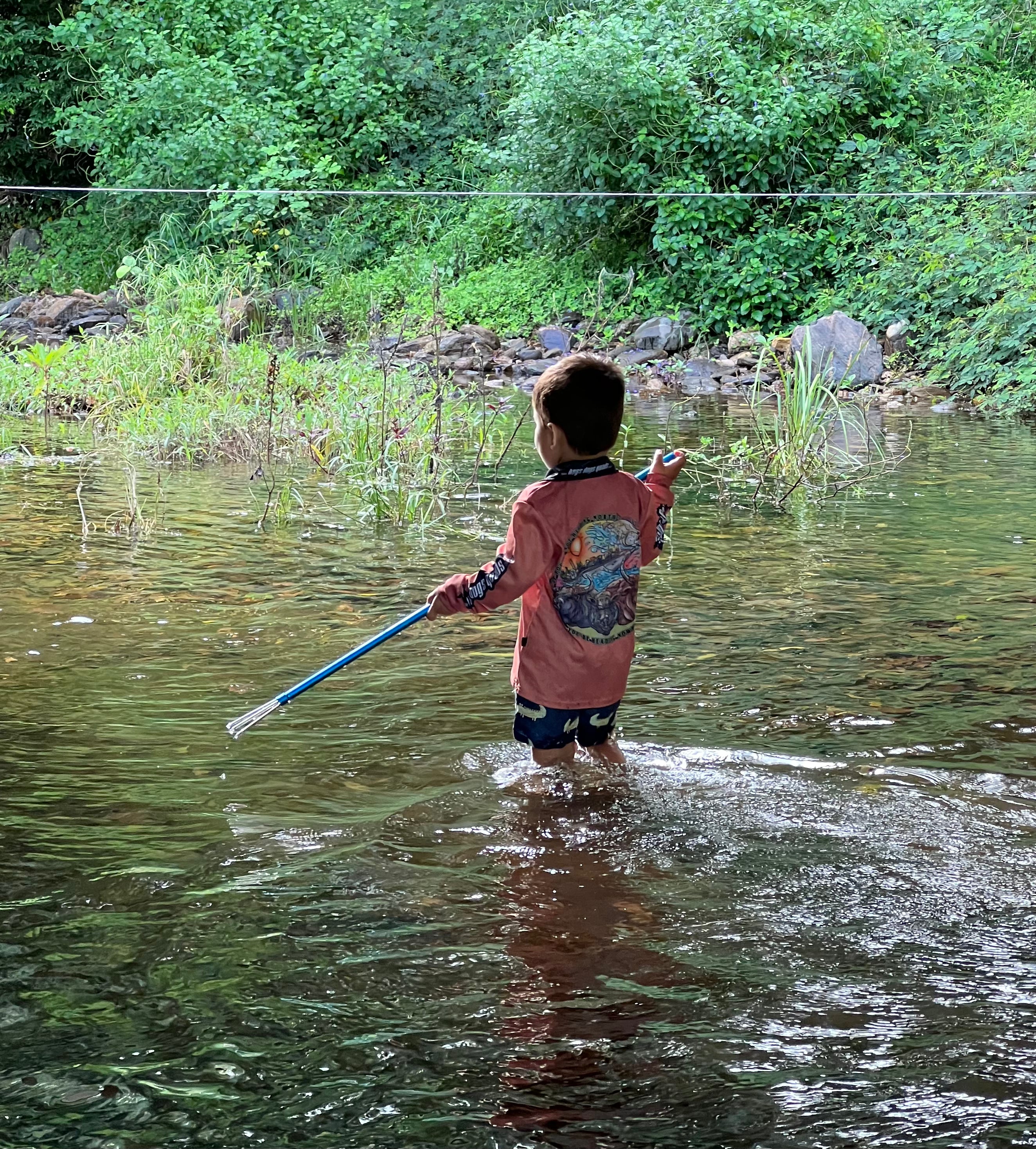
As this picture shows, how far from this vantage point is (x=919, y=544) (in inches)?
240

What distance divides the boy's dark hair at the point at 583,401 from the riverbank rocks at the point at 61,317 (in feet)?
39.4

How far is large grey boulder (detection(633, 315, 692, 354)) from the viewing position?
1473 cm

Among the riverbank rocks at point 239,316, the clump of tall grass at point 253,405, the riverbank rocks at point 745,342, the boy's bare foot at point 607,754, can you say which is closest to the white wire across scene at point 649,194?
the riverbank rocks at point 239,316

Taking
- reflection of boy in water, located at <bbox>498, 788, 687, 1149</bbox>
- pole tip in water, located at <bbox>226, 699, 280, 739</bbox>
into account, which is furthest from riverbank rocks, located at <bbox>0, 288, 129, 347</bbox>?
reflection of boy in water, located at <bbox>498, 788, 687, 1149</bbox>

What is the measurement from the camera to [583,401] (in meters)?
3.22

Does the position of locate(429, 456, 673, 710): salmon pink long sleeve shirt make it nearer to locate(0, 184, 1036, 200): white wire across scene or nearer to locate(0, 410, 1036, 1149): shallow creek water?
locate(0, 410, 1036, 1149): shallow creek water

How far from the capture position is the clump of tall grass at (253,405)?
7109 mm

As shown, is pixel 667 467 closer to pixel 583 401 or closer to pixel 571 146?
pixel 583 401

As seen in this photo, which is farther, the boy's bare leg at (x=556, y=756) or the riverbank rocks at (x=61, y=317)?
the riverbank rocks at (x=61, y=317)

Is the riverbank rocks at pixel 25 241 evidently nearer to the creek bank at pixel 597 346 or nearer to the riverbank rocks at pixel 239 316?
the creek bank at pixel 597 346

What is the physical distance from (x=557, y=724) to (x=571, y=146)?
42.6 ft

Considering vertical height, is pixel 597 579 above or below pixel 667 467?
below

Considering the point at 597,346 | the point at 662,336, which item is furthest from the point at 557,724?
the point at 662,336

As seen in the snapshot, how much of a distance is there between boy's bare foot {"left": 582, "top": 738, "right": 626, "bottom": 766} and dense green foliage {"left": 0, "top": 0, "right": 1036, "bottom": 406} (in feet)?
29.5
